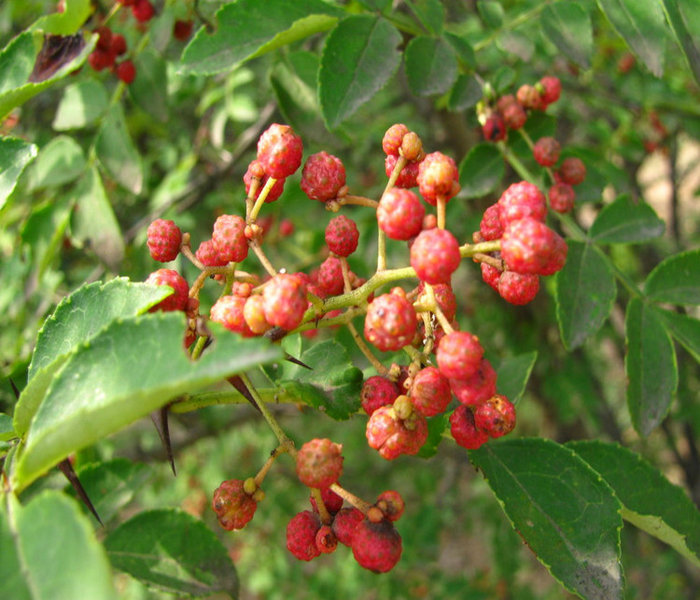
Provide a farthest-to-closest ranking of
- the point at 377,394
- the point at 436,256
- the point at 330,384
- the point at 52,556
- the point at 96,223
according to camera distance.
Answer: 1. the point at 96,223
2. the point at 330,384
3. the point at 377,394
4. the point at 436,256
5. the point at 52,556

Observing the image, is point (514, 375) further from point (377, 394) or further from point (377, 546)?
point (377, 546)

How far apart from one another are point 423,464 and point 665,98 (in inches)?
129

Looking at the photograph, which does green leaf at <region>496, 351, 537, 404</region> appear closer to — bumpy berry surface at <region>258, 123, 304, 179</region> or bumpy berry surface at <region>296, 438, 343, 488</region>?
bumpy berry surface at <region>296, 438, 343, 488</region>

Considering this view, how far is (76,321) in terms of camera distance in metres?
1.28

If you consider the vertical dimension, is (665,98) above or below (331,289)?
below

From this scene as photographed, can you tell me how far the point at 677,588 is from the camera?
4.59 meters

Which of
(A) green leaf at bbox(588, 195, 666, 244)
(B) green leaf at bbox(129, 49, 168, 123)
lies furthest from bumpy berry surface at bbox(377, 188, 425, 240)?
(B) green leaf at bbox(129, 49, 168, 123)

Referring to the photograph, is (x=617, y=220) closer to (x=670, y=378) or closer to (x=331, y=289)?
(x=670, y=378)

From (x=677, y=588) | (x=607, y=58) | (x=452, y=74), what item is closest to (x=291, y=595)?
(x=677, y=588)

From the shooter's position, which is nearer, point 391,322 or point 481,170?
point 391,322

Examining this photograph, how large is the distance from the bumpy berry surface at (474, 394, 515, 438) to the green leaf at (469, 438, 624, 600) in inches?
8.5

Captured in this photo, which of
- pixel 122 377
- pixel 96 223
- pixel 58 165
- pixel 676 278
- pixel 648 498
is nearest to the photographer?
pixel 122 377

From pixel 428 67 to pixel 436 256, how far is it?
0.92 meters

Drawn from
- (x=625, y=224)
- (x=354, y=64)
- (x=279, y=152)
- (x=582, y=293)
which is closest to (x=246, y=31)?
(x=354, y=64)
